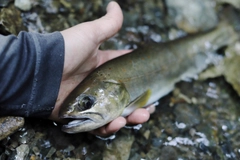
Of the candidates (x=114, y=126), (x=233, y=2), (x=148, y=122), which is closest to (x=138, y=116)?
(x=114, y=126)

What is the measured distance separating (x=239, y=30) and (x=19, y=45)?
2627mm

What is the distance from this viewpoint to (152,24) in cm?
334

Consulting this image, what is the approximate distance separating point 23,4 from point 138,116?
5.09ft

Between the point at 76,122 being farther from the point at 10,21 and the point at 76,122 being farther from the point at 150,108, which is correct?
the point at 10,21

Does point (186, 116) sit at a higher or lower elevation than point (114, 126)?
lower

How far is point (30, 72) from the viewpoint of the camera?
185 centimetres

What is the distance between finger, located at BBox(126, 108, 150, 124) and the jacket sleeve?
0.59 m

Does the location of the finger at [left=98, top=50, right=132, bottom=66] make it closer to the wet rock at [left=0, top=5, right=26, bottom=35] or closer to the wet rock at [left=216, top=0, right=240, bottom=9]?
the wet rock at [left=0, top=5, right=26, bottom=35]

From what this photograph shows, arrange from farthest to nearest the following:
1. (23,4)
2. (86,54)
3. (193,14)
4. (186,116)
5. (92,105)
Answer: (193,14), (23,4), (186,116), (86,54), (92,105)

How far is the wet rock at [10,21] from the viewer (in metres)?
2.35

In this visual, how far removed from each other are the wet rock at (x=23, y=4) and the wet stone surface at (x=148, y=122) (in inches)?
1.5

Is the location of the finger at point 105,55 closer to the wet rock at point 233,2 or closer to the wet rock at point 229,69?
the wet rock at point 229,69

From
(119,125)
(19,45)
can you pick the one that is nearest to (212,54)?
(119,125)

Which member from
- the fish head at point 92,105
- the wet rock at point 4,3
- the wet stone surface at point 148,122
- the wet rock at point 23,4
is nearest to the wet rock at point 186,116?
the wet stone surface at point 148,122
